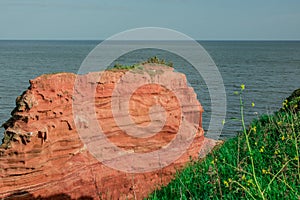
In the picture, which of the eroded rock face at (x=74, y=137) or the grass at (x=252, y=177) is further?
the eroded rock face at (x=74, y=137)

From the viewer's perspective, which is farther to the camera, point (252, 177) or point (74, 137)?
point (74, 137)

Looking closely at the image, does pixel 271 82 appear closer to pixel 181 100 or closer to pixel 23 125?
pixel 181 100

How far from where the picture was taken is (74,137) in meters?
11.3

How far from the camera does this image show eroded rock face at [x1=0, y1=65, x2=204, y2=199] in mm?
10422

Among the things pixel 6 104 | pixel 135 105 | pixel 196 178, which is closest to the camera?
pixel 196 178

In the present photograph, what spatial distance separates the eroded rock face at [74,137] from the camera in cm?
1042

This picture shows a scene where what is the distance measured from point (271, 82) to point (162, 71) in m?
41.5

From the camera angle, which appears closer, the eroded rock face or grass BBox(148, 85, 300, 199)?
grass BBox(148, 85, 300, 199)

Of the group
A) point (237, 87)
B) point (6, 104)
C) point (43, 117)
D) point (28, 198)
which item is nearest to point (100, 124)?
point (43, 117)

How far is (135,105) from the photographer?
12430 mm

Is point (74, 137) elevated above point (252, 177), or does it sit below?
above

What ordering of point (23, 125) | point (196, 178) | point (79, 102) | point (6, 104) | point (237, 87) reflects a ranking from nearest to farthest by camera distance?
point (196, 178) < point (23, 125) < point (79, 102) < point (6, 104) < point (237, 87)

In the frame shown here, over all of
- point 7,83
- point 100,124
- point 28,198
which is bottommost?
point 28,198

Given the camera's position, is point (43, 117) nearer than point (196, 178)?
No
